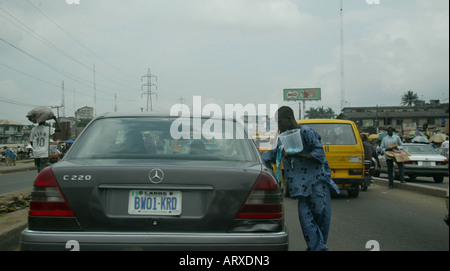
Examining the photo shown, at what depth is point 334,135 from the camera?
35.1 feet

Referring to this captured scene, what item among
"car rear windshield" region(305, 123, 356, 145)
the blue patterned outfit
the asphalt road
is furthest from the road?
"car rear windshield" region(305, 123, 356, 145)

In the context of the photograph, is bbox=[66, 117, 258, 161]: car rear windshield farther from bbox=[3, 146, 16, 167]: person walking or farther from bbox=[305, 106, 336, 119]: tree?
bbox=[305, 106, 336, 119]: tree

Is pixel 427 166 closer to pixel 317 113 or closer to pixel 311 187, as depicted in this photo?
pixel 311 187

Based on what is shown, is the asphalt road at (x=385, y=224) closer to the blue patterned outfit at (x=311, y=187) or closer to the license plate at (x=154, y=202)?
the blue patterned outfit at (x=311, y=187)

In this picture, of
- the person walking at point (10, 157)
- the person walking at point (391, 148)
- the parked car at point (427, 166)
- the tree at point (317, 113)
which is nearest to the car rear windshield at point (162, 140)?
the person walking at point (391, 148)

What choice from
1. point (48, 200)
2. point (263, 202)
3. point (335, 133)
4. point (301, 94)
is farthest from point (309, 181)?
point (301, 94)

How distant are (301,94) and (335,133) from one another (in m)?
88.8

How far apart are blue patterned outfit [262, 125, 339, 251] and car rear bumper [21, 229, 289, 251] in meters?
1.53

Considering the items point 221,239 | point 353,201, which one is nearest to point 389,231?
point 353,201

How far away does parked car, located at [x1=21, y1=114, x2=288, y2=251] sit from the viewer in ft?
9.93

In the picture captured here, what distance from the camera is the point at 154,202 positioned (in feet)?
10.2
